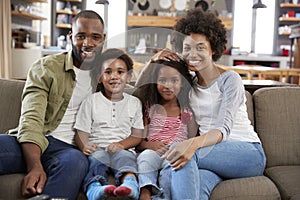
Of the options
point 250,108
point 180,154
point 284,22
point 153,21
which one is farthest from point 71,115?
point 284,22

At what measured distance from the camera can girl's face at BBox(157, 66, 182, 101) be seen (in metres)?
1.51

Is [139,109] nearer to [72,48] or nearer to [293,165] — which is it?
[72,48]

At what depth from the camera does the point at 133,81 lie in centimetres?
155

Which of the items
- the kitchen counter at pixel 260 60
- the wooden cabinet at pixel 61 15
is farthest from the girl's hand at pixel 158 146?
the wooden cabinet at pixel 61 15

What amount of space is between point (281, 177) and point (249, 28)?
22.9ft

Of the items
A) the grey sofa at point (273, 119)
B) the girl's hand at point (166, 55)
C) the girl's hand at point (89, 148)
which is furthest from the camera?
the grey sofa at point (273, 119)

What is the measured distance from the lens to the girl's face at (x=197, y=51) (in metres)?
1.57

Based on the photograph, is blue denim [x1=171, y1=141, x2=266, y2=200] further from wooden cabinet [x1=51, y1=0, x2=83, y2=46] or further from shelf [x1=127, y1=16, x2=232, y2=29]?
wooden cabinet [x1=51, y1=0, x2=83, y2=46]

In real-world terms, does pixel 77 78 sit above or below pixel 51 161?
above

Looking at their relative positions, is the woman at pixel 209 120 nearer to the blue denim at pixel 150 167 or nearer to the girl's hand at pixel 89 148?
the blue denim at pixel 150 167

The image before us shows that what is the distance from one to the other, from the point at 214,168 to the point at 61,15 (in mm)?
6741

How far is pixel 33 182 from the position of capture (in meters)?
1.51

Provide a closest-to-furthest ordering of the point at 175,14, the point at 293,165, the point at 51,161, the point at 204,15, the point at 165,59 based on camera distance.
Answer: the point at 165,59 → the point at 51,161 → the point at 204,15 → the point at 293,165 → the point at 175,14

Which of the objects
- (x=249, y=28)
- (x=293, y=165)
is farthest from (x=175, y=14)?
(x=293, y=165)
